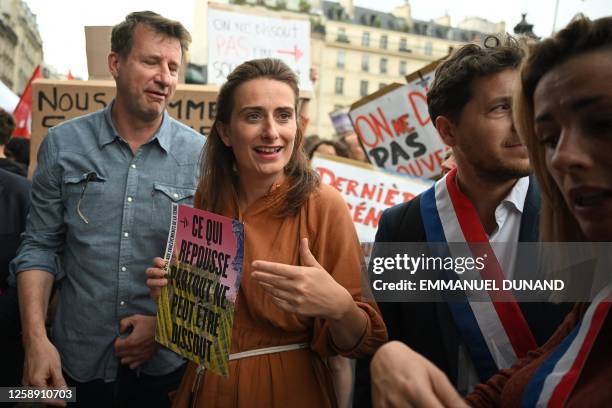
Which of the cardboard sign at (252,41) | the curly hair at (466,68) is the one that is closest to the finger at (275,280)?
the curly hair at (466,68)

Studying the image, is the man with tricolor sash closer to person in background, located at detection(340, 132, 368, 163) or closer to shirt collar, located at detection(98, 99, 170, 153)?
shirt collar, located at detection(98, 99, 170, 153)

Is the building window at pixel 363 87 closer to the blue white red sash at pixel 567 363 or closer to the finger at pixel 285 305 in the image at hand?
the finger at pixel 285 305

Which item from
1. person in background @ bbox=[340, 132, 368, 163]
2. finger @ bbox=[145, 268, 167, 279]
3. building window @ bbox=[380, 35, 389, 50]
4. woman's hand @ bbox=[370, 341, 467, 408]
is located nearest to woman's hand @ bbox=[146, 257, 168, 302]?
finger @ bbox=[145, 268, 167, 279]

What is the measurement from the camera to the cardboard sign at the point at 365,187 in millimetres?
4160

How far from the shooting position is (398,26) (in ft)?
293

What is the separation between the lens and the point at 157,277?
2426mm

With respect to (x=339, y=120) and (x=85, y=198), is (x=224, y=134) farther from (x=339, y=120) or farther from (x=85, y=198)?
(x=339, y=120)

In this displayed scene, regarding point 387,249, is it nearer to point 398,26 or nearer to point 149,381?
point 149,381

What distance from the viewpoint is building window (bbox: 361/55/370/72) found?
8262 centimetres

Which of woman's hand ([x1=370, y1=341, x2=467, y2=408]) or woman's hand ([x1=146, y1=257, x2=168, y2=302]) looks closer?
woman's hand ([x1=370, y1=341, x2=467, y2=408])

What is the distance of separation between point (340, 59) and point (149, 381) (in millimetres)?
80979

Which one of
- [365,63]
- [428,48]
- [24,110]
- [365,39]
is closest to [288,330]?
[24,110]

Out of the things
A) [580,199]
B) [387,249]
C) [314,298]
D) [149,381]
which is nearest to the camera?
[580,199]

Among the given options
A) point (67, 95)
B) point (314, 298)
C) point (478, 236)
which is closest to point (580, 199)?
Answer: point (478, 236)
